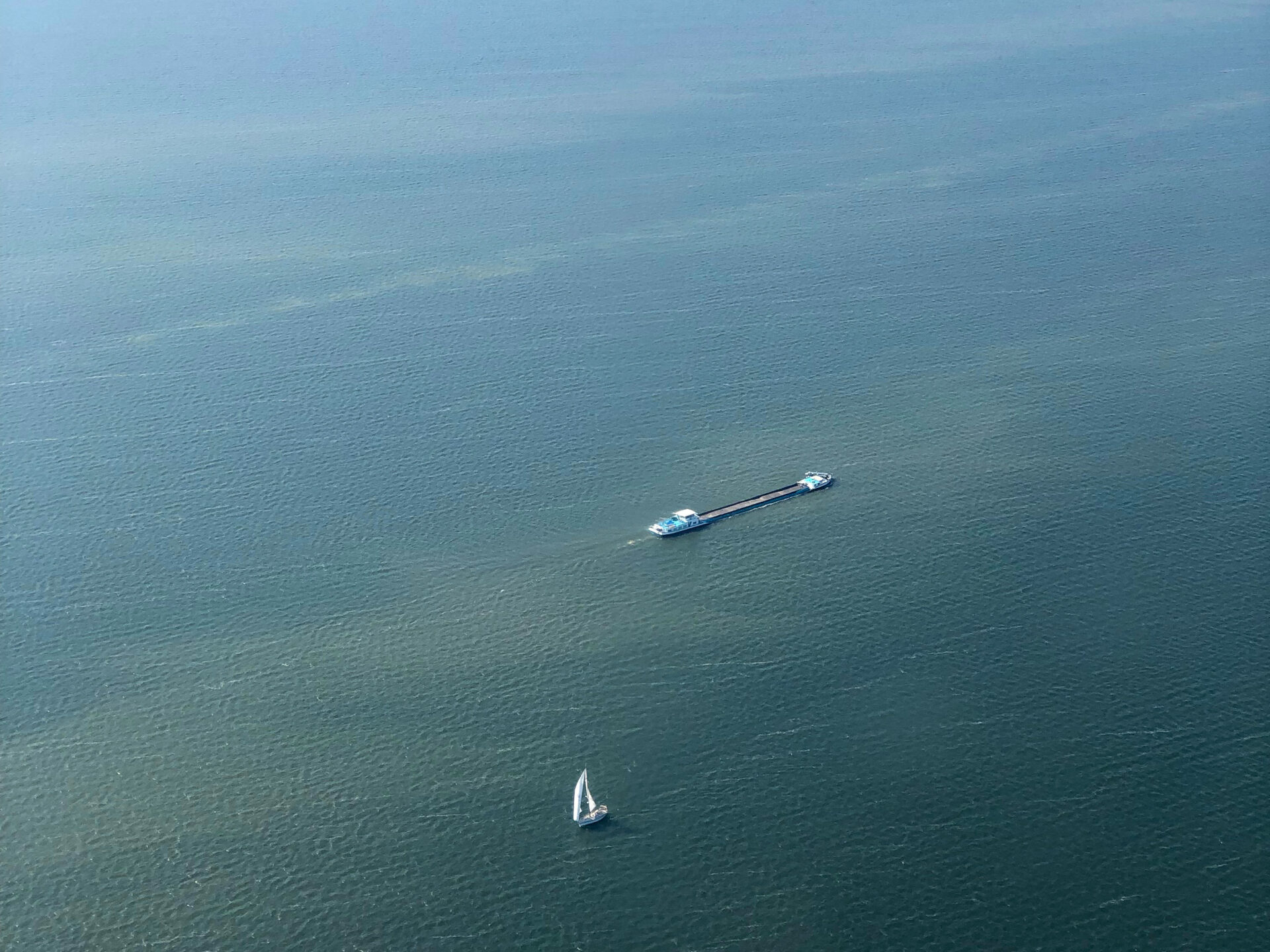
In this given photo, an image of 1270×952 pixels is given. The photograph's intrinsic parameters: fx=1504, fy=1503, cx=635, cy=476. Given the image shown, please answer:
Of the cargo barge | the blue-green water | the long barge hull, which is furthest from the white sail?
the long barge hull

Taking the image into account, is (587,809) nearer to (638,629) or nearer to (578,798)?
(578,798)

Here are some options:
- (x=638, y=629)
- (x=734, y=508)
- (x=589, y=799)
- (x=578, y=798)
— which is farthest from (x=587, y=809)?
(x=734, y=508)

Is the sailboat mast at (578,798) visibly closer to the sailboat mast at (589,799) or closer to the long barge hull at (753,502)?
the sailboat mast at (589,799)

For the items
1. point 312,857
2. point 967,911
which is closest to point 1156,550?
point 967,911

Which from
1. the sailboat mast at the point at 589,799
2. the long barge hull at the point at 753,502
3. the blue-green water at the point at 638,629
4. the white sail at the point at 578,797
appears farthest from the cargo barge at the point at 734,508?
the white sail at the point at 578,797

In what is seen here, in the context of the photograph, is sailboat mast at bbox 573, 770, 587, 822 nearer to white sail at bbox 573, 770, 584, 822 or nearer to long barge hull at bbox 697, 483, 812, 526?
white sail at bbox 573, 770, 584, 822

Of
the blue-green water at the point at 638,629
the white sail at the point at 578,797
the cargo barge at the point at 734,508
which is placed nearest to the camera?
the blue-green water at the point at 638,629

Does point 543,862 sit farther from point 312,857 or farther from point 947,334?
point 947,334
